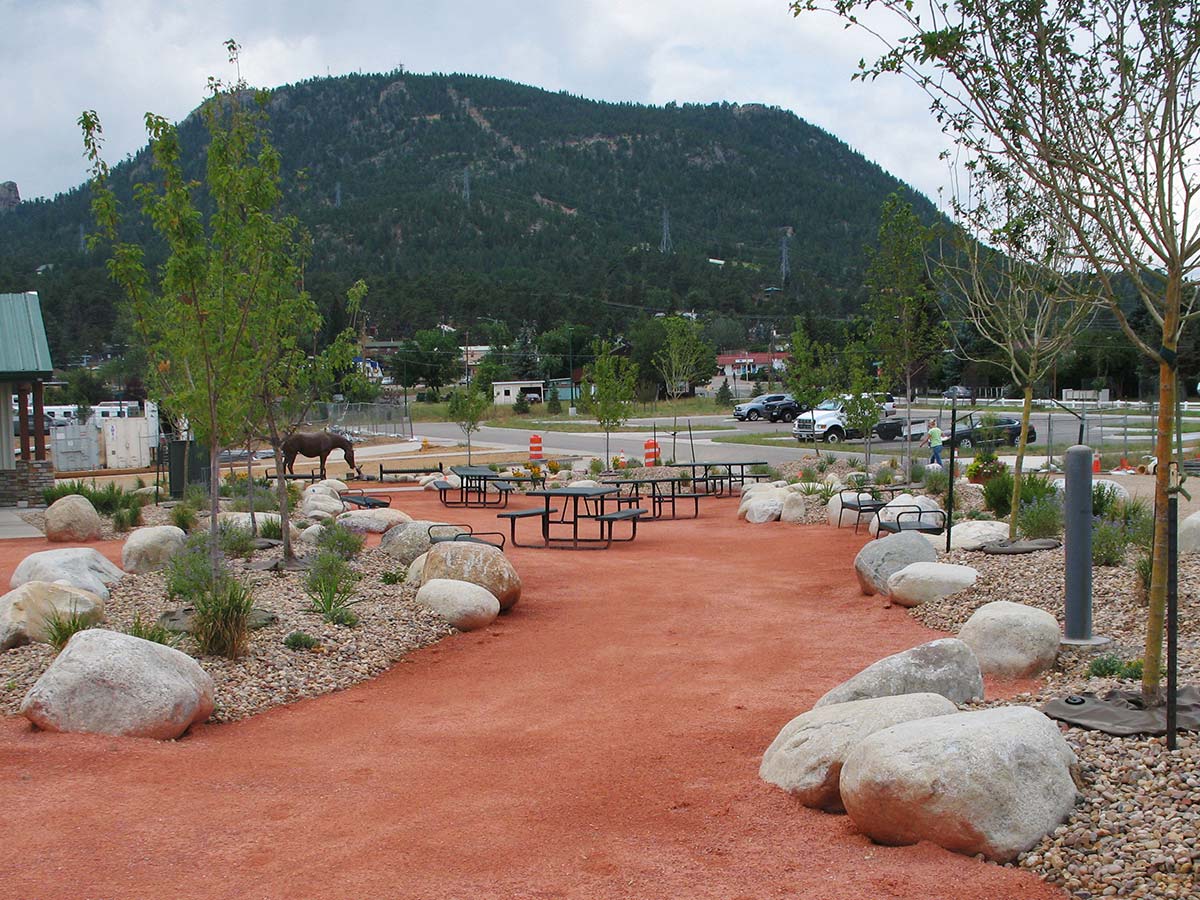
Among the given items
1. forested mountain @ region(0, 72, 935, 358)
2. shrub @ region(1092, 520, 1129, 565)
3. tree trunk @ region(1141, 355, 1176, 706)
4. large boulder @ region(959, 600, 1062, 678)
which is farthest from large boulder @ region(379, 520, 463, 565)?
forested mountain @ region(0, 72, 935, 358)

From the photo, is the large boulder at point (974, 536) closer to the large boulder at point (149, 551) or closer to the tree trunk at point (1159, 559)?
the tree trunk at point (1159, 559)

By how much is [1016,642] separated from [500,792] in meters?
4.03

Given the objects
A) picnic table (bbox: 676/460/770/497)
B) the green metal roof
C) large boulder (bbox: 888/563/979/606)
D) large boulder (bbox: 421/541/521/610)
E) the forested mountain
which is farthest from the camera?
the forested mountain

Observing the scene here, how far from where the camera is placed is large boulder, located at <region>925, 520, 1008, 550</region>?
1252 centimetres

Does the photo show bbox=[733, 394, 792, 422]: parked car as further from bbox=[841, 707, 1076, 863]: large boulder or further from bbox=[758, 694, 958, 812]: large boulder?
bbox=[841, 707, 1076, 863]: large boulder

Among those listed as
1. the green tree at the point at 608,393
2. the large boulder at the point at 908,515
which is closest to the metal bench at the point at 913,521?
the large boulder at the point at 908,515

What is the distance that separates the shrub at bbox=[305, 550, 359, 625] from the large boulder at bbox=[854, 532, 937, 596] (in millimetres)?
5358

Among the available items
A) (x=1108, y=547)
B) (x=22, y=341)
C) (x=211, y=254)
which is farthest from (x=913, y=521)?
(x=22, y=341)

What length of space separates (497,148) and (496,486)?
179703 millimetres

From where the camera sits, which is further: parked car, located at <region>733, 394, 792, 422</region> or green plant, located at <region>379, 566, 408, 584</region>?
parked car, located at <region>733, 394, 792, 422</region>

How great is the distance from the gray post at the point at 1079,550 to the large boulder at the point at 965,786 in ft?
11.8

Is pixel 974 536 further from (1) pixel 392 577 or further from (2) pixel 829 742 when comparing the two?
(2) pixel 829 742

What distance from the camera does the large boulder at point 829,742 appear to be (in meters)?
5.23

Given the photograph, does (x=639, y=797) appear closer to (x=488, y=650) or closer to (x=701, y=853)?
(x=701, y=853)
